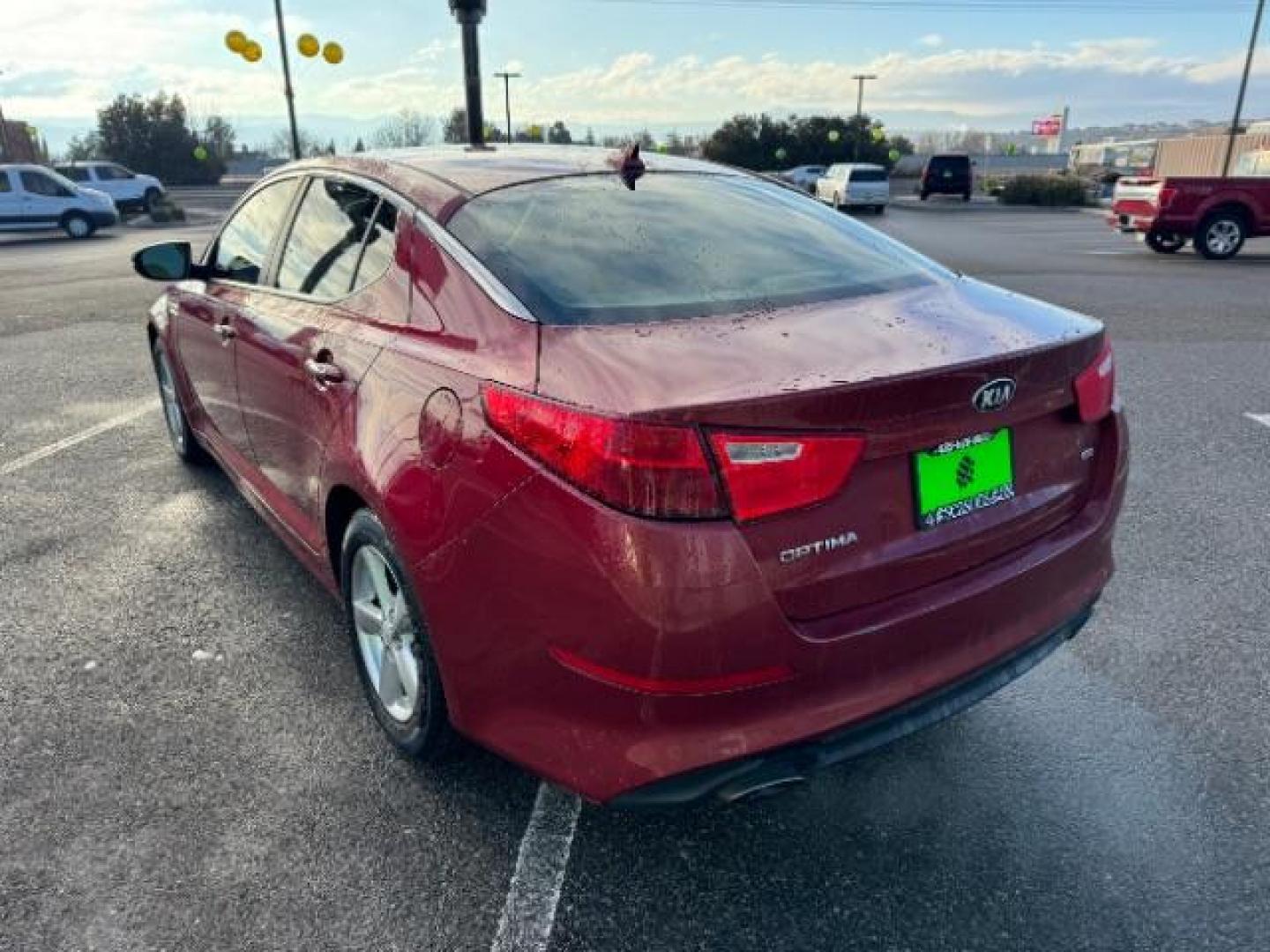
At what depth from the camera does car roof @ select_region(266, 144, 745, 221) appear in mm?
2627

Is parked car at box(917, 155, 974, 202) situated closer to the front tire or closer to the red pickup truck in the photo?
the red pickup truck

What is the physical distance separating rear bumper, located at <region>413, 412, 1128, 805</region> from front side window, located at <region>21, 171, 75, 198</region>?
85.7 feet

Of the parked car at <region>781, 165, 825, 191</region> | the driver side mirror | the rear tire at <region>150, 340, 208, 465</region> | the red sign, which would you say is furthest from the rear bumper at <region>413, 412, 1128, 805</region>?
the red sign

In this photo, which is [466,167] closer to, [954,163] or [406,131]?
[954,163]

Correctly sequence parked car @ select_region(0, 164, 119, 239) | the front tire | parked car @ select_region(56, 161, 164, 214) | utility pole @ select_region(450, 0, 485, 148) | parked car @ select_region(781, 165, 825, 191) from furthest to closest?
1. parked car @ select_region(781, 165, 825, 191)
2. parked car @ select_region(56, 161, 164, 214)
3. parked car @ select_region(0, 164, 119, 239)
4. utility pole @ select_region(450, 0, 485, 148)
5. the front tire

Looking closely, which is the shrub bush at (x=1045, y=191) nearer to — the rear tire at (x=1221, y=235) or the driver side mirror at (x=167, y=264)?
the rear tire at (x=1221, y=235)

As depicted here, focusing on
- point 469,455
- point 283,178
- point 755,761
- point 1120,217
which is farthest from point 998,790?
point 1120,217

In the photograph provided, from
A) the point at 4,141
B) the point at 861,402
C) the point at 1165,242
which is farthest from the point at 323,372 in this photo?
the point at 4,141

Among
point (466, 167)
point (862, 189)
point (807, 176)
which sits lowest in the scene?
point (807, 176)

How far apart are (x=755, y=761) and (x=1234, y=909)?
1.19 metres

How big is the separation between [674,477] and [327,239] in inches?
72.5

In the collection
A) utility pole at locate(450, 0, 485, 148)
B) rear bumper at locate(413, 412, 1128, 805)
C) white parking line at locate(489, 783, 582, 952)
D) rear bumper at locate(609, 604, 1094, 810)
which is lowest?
white parking line at locate(489, 783, 582, 952)

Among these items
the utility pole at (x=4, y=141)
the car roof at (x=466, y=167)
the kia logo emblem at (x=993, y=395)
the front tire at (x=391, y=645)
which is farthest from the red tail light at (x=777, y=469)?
the utility pole at (x=4, y=141)

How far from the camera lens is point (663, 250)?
253 cm
